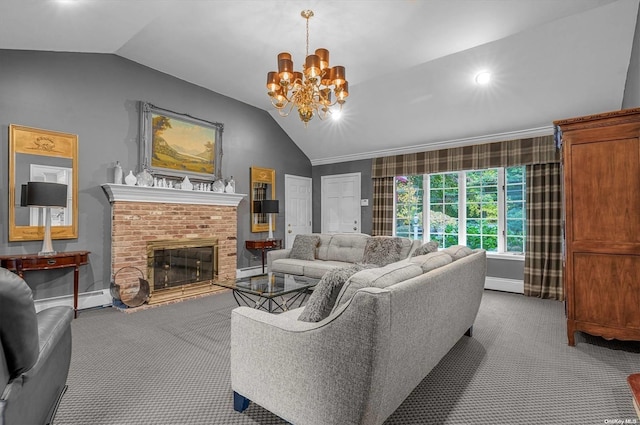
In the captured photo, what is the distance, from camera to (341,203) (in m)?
6.82

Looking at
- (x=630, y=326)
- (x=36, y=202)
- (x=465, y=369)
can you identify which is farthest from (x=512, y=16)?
(x=36, y=202)

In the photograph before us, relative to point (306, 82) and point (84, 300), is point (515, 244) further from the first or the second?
point (84, 300)

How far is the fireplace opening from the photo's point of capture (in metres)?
4.42

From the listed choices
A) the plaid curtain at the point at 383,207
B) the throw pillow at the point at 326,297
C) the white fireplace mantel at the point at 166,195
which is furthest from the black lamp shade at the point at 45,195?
the plaid curtain at the point at 383,207

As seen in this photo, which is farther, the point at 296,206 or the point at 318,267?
the point at 296,206

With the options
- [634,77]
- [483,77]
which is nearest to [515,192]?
[483,77]

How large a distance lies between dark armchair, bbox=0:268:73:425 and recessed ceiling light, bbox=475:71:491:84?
475 centimetres

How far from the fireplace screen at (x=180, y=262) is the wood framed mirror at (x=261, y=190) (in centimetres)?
103

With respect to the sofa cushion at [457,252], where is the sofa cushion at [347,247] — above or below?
below

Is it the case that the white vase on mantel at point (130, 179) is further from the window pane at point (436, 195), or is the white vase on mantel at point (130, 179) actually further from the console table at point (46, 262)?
the window pane at point (436, 195)

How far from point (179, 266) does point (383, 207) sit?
365 centimetres

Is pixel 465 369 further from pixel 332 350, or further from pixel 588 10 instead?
pixel 588 10

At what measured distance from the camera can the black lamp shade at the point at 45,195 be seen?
10.5 feet

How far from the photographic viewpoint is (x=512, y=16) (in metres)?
3.21
